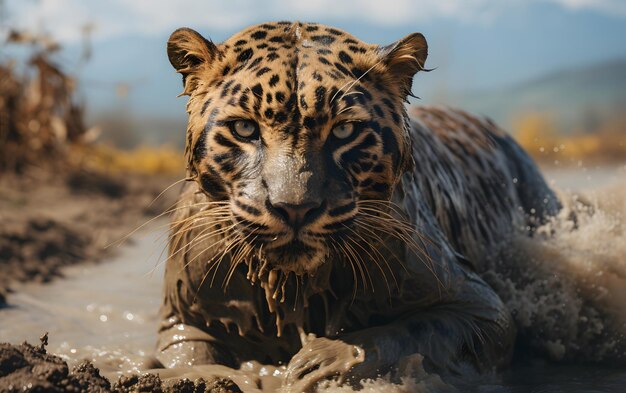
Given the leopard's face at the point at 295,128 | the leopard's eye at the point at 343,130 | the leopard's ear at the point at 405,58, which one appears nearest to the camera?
the leopard's face at the point at 295,128

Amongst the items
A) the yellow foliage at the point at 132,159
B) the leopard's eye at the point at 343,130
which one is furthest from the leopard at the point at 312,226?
the yellow foliage at the point at 132,159

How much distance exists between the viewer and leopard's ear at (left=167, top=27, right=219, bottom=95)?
12.5ft

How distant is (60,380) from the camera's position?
10.8 feet

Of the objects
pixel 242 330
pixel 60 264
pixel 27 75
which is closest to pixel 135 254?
pixel 60 264

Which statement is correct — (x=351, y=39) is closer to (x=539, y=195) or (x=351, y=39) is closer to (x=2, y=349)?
(x=2, y=349)

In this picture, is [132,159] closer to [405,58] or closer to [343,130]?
[405,58]

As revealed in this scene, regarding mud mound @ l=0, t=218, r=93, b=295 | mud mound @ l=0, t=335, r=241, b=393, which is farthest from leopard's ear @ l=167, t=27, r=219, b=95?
mud mound @ l=0, t=218, r=93, b=295

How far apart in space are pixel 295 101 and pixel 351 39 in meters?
0.56

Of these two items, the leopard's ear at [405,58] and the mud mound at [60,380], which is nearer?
the mud mound at [60,380]

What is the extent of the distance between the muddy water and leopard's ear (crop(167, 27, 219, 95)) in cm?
92

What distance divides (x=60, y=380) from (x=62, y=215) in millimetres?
6179

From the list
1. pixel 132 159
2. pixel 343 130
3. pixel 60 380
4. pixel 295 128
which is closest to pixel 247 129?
pixel 295 128

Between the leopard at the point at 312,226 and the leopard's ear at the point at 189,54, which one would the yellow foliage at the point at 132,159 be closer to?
the leopard at the point at 312,226

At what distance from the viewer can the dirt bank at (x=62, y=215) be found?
7230mm
